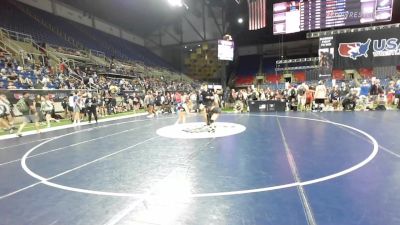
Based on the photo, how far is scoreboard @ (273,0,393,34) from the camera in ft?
60.7

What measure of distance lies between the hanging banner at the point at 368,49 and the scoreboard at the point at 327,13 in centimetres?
487

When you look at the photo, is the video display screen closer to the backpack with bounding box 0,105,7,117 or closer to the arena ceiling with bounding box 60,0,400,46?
the arena ceiling with bounding box 60,0,400,46

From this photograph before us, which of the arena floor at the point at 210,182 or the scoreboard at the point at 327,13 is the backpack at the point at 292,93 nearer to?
the scoreboard at the point at 327,13

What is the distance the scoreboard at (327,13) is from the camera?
18516 mm

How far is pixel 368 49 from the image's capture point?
77.4 feet

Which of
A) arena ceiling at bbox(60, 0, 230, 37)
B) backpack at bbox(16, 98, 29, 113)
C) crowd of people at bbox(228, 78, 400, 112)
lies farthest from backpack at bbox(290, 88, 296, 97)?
arena ceiling at bbox(60, 0, 230, 37)

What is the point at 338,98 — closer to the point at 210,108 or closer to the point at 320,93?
the point at 320,93

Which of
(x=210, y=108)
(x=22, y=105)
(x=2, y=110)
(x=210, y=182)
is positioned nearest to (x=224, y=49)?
(x=210, y=108)

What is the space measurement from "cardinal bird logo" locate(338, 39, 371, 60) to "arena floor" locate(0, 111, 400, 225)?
19876 millimetres

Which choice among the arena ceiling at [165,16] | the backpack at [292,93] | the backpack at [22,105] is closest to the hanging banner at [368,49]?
the arena ceiling at [165,16]

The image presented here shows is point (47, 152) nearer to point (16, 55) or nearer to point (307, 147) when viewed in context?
point (307, 147)

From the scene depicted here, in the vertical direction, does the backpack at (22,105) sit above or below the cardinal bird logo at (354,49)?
below

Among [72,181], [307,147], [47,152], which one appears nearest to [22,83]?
[47,152]

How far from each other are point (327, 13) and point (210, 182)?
20.3m
